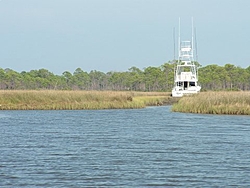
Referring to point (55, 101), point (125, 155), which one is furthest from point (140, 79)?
point (125, 155)

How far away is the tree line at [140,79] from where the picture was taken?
111062 mm

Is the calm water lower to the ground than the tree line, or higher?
lower

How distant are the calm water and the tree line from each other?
7531 centimetres

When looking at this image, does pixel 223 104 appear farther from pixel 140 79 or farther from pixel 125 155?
pixel 140 79

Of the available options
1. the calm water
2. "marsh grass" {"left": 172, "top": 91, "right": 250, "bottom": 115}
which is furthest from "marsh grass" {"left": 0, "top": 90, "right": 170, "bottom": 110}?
the calm water

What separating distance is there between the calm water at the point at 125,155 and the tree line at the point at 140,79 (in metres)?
75.3

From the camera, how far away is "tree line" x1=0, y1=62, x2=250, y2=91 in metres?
111

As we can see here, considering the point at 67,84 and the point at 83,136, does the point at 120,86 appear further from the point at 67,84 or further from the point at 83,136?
the point at 83,136

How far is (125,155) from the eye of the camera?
63.2 ft

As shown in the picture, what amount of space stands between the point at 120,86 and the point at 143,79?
12.3 metres

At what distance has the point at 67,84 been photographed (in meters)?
132

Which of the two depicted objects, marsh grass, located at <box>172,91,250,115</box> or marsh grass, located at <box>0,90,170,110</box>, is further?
marsh grass, located at <box>0,90,170,110</box>

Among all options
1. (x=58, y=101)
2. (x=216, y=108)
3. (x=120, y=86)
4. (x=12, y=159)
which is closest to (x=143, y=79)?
(x=120, y=86)

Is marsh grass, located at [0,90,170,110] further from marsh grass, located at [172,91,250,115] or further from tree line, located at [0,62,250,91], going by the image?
tree line, located at [0,62,250,91]
